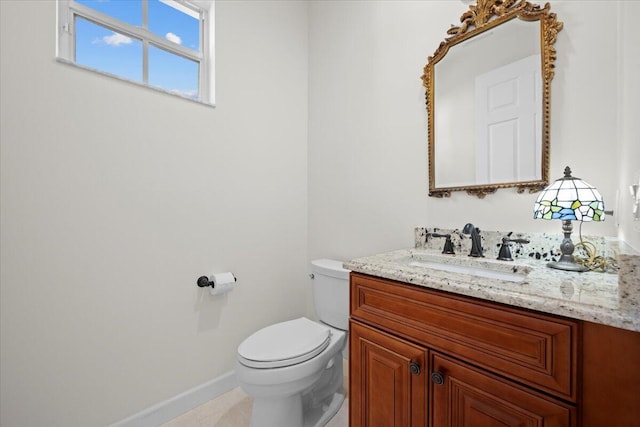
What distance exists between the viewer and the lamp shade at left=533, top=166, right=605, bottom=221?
84 cm

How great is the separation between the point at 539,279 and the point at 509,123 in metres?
0.73

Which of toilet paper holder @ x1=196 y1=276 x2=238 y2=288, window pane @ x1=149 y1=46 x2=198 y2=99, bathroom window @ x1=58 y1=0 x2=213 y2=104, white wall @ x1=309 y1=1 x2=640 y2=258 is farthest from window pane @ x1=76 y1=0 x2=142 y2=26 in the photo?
toilet paper holder @ x1=196 y1=276 x2=238 y2=288

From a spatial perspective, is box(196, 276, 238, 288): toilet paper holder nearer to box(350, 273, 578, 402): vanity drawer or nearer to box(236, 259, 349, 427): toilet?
box(236, 259, 349, 427): toilet

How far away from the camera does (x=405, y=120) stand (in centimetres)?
156

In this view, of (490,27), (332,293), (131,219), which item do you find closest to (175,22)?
(131,219)

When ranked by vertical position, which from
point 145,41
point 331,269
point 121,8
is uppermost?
point 121,8

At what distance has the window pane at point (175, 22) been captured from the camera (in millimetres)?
1529

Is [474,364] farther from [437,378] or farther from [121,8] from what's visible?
[121,8]

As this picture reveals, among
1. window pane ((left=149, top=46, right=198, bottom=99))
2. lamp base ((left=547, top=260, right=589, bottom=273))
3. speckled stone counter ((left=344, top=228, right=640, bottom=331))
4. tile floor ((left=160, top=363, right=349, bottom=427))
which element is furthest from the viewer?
window pane ((left=149, top=46, right=198, bottom=99))

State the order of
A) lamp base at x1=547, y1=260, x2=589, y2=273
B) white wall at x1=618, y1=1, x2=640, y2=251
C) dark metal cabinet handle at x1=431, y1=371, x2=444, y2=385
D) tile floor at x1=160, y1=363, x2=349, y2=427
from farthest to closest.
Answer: tile floor at x1=160, y1=363, x2=349, y2=427, lamp base at x1=547, y1=260, x2=589, y2=273, dark metal cabinet handle at x1=431, y1=371, x2=444, y2=385, white wall at x1=618, y1=1, x2=640, y2=251

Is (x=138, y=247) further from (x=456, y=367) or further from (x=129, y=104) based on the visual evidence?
(x=456, y=367)

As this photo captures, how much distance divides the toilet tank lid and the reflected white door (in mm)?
843

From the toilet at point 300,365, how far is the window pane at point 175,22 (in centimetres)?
161

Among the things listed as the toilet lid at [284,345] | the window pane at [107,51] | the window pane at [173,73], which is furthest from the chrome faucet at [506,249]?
the window pane at [107,51]
